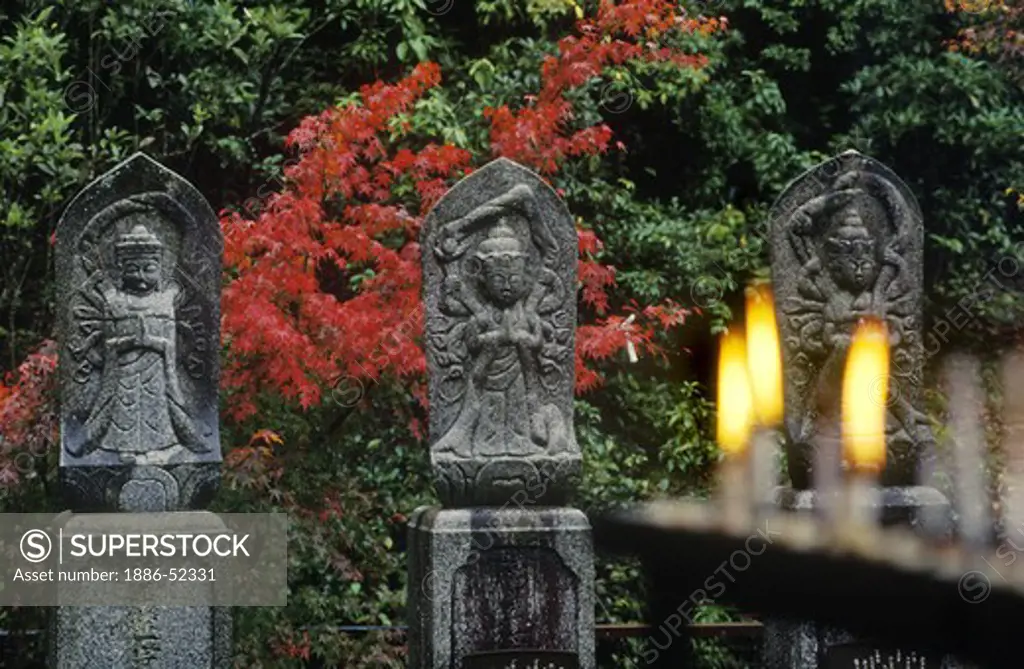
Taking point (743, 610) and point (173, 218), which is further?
point (173, 218)

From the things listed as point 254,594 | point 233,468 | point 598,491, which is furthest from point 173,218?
point 598,491

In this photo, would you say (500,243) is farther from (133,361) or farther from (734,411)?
(734,411)

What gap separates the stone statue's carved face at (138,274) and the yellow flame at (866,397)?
3496mm

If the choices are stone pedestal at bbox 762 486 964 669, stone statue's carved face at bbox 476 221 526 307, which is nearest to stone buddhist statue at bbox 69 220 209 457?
stone statue's carved face at bbox 476 221 526 307

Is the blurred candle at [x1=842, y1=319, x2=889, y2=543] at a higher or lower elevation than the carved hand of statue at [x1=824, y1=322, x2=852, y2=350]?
lower

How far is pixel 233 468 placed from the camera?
816 centimetres

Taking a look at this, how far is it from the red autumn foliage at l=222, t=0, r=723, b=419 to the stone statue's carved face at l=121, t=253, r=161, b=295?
0.78 metres

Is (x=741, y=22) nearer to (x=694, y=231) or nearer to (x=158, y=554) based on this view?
(x=694, y=231)

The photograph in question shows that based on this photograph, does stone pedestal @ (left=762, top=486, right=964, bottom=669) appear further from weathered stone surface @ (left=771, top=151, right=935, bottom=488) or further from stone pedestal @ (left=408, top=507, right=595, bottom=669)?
stone pedestal @ (left=408, top=507, right=595, bottom=669)

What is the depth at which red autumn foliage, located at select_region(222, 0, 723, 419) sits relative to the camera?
8.27m

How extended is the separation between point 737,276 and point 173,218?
4.85 meters

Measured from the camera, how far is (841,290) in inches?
305

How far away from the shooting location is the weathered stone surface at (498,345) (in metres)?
7.34

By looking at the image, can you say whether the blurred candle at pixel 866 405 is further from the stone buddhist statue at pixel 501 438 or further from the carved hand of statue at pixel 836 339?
the stone buddhist statue at pixel 501 438
